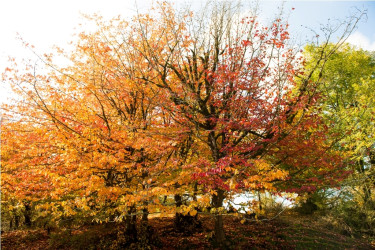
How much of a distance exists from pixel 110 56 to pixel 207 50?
4.76 metres

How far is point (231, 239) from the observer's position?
10.8 m

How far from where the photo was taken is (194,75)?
9289 mm

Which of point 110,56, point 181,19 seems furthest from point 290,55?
point 110,56

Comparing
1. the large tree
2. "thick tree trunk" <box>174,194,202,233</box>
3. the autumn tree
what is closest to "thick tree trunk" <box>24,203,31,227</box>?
the large tree

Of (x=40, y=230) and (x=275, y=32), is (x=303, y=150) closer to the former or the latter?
(x=275, y=32)

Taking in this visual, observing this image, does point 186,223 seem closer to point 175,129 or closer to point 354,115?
point 175,129

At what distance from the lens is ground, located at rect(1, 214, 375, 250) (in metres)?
10.4

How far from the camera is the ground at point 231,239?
10375 mm

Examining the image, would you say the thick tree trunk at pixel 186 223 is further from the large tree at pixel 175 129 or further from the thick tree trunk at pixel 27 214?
the thick tree trunk at pixel 27 214

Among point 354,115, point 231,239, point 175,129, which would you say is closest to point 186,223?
point 231,239

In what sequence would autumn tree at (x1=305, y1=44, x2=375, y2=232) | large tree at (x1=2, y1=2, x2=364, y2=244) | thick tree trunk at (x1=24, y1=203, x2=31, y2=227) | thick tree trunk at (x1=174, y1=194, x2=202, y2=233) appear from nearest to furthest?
large tree at (x1=2, y1=2, x2=364, y2=244) → autumn tree at (x1=305, y1=44, x2=375, y2=232) → thick tree trunk at (x1=174, y1=194, x2=202, y2=233) → thick tree trunk at (x1=24, y1=203, x2=31, y2=227)

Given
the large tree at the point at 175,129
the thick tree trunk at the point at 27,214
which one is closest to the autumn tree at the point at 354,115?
the large tree at the point at 175,129

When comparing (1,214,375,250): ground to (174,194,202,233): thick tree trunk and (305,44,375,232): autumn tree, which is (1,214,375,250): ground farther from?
(305,44,375,232): autumn tree

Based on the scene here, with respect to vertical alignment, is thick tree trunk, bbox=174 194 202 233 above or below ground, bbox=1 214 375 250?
above
